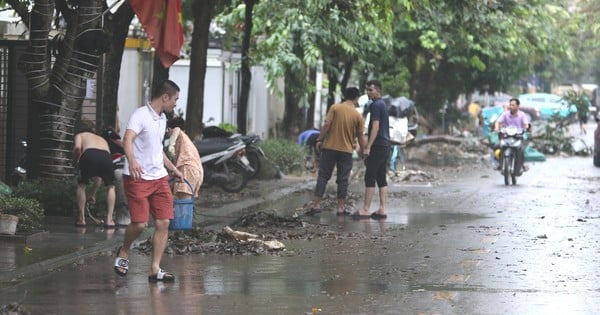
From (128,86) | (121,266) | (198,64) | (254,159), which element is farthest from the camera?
(128,86)

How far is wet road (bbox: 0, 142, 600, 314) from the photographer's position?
9078 mm

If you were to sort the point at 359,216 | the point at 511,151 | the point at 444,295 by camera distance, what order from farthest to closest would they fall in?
the point at 511,151
the point at 359,216
the point at 444,295

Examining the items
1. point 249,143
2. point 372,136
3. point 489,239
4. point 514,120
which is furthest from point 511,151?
point 489,239

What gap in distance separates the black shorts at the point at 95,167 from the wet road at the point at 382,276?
7.85 feet

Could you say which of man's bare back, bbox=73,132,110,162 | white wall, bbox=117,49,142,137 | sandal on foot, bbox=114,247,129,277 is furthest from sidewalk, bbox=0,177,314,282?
white wall, bbox=117,49,142,137

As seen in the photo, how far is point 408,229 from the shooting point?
1531cm

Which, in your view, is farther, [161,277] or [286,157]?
[286,157]

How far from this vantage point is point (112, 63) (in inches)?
708

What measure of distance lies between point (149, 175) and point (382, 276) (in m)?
2.37

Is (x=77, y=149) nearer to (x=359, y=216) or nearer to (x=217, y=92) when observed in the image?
(x=359, y=216)

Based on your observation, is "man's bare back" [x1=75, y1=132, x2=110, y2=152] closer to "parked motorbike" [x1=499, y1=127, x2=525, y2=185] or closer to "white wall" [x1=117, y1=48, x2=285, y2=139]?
"parked motorbike" [x1=499, y1=127, x2=525, y2=185]

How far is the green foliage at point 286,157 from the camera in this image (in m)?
26.3

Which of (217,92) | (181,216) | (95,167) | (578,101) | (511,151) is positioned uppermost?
(578,101)

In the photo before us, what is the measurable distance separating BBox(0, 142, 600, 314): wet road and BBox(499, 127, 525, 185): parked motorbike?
6747 mm
